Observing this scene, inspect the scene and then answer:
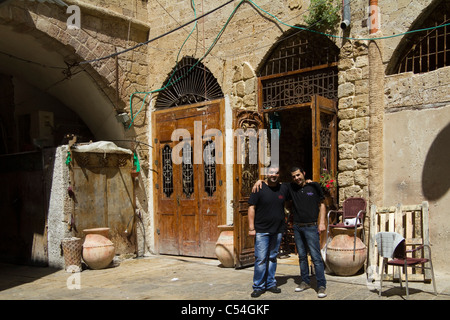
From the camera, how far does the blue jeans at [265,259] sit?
223 inches

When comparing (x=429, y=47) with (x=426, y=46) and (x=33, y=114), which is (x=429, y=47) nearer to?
(x=426, y=46)

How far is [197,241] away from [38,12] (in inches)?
199

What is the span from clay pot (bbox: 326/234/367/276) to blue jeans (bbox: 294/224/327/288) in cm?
75

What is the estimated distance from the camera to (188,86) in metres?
9.32

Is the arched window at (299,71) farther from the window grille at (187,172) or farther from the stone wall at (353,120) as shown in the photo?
the window grille at (187,172)

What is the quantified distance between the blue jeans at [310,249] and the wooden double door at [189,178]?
9.41 ft

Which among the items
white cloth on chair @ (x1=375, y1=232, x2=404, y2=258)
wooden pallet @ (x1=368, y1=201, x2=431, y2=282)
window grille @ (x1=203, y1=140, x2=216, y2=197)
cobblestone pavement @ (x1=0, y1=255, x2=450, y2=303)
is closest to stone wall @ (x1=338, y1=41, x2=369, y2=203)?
wooden pallet @ (x1=368, y1=201, x2=431, y2=282)

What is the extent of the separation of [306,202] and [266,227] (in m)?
0.58

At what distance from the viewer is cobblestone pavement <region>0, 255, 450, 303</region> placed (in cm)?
555

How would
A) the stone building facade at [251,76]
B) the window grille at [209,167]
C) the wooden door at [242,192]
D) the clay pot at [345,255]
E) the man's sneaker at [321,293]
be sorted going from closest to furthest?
the man's sneaker at [321,293] → the clay pot at [345,255] → the stone building facade at [251,76] → the wooden door at [242,192] → the window grille at [209,167]

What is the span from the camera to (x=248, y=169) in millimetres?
7707

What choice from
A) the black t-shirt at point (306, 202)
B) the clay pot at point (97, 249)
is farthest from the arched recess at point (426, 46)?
the clay pot at point (97, 249)

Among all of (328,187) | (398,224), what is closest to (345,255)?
(398,224)

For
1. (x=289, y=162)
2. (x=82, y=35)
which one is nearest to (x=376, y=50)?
(x=289, y=162)
